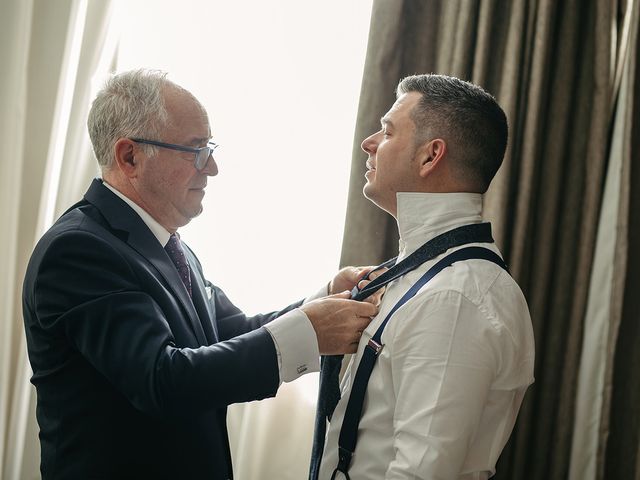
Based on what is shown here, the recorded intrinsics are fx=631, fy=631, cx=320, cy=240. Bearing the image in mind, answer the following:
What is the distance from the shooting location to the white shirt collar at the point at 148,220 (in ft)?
5.31

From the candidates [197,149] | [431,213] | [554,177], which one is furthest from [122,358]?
[554,177]

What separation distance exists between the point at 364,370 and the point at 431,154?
0.53 m

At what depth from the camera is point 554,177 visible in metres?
2.26

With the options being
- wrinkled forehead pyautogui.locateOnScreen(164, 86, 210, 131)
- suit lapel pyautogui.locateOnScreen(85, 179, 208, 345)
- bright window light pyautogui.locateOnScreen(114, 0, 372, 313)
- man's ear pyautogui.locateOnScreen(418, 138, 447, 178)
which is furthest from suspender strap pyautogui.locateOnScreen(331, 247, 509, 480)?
bright window light pyautogui.locateOnScreen(114, 0, 372, 313)

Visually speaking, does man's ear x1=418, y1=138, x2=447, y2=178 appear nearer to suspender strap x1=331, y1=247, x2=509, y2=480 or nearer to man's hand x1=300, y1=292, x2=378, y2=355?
suspender strap x1=331, y1=247, x2=509, y2=480

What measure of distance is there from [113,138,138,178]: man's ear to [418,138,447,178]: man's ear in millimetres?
722

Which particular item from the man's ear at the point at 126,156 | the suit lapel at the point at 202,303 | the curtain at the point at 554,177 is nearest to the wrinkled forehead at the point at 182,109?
the man's ear at the point at 126,156

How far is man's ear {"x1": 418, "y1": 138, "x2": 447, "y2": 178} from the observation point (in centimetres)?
148

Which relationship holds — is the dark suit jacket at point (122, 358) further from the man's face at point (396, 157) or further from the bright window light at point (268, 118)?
the bright window light at point (268, 118)

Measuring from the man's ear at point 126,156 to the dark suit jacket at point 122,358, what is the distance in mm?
75

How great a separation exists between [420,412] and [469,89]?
30.1 inches

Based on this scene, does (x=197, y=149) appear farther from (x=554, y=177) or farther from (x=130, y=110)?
(x=554, y=177)

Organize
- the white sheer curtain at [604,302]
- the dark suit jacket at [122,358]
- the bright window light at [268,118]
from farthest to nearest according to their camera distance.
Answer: the bright window light at [268,118] → the white sheer curtain at [604,302] → the dark suit jacket at [122,358]

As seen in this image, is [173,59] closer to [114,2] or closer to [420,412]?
[114,2]
